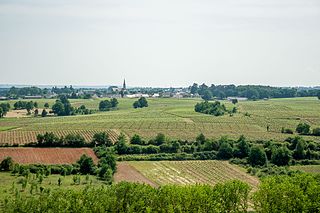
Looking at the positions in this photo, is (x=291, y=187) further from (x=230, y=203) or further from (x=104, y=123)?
(x=104, y=123)

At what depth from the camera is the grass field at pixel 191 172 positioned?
230ft

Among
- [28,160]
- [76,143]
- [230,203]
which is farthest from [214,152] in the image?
[230,203]

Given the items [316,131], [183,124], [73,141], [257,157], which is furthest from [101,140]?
[316,131]

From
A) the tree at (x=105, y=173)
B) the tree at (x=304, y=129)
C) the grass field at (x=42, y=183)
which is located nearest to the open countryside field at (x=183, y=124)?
the tree at (x=304, y=129)

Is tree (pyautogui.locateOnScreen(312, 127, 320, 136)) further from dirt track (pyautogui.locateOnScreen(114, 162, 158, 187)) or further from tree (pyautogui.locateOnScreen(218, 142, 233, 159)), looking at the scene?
dirt track (pyautogui.locateOnScreen(114, 162, 158, 187))

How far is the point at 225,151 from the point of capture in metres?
89.4

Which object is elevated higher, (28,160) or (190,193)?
(190,193)

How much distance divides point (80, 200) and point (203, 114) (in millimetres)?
110385

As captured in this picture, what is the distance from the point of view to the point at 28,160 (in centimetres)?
8012

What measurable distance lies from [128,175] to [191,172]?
1159cm

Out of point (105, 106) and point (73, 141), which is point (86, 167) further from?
point (105, 106)

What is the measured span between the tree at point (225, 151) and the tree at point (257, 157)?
19.5 ft

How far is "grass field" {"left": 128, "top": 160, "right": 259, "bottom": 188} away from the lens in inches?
2763

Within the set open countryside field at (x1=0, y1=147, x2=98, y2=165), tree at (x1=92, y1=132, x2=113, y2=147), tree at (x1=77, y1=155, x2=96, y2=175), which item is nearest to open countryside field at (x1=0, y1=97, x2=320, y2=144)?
open countryside field at (x1=0, y1=147, x2=98, y2=165)
